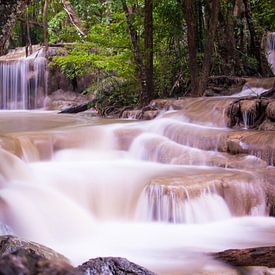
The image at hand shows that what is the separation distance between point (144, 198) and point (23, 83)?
47.8 ft

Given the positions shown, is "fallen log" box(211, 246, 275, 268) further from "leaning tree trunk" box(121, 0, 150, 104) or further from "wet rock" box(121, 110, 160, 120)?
"leaning tree trunk" box(121, 0, 150, 104)

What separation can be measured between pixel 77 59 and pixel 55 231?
783cm

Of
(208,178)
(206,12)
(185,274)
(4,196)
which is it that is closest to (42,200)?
(4,196)

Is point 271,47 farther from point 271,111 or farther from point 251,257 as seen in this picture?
point 251,257

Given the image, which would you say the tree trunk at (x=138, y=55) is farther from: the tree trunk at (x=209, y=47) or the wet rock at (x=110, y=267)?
the wet rock at (x=110, y=267)

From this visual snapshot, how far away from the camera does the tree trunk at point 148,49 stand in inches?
437

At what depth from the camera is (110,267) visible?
245cm

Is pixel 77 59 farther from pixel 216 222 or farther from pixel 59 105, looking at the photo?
pixel 216 222

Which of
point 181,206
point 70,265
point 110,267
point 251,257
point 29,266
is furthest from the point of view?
point 181,206

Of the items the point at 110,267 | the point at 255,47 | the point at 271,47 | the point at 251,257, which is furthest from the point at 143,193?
the point at 271,47

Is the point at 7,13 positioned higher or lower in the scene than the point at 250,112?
higher

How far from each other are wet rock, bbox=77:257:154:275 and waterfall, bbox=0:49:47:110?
16.7m

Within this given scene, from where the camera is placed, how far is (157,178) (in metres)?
5.82

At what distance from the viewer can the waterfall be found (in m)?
18.6
